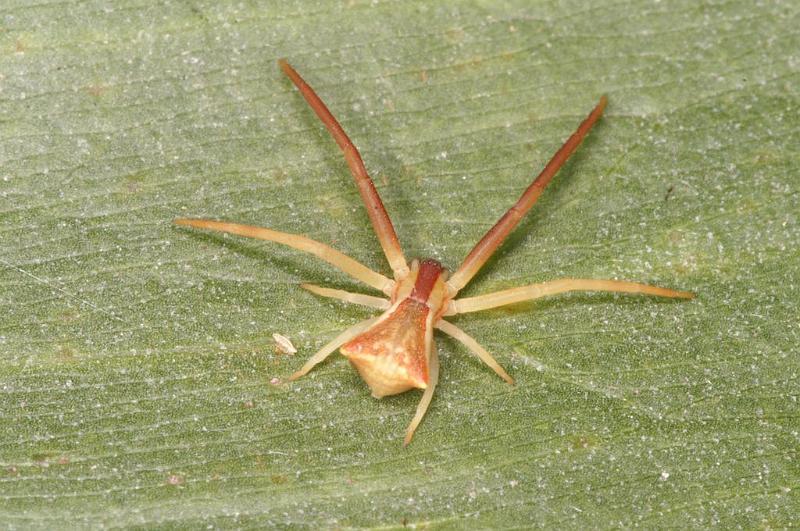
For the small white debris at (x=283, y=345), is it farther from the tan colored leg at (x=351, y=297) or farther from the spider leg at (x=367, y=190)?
the spider leg at (x=367, y=190)

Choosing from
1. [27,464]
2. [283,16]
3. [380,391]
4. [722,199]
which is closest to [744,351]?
[722,199]

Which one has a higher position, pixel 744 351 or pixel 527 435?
pixel 744 351

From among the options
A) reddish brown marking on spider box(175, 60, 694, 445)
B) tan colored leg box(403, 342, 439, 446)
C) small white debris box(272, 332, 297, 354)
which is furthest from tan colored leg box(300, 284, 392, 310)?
tan colored leg box(403, 342, 439, 446)

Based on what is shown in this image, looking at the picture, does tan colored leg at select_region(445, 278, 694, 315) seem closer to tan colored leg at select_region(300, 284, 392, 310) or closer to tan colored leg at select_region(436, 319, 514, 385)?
tan colored leg at select_region(436, 319, 514, 385)

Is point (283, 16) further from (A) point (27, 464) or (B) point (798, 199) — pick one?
(B) point (798, 199)

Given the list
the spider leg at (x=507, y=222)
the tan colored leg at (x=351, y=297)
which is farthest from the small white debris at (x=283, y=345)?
the spider leg at (x=507, y=222)

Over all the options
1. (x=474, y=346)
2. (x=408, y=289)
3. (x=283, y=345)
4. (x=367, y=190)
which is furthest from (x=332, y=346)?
(x=367, y=190)
